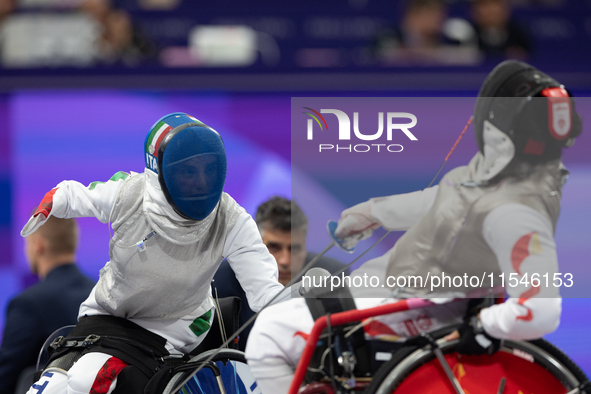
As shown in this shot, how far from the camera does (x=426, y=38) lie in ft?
17.1

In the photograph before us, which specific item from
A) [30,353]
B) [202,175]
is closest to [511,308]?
[202,175]

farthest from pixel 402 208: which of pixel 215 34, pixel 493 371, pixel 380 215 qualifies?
pixel 215 34

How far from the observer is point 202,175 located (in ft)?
6.35

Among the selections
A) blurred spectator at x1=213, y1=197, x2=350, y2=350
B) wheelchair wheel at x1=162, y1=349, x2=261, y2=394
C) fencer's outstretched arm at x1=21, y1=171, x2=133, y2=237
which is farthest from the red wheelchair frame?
fencer's outstretched arm at x1=21, y1=171, x2=133, y2=237

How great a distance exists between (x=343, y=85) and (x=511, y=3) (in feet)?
8.07

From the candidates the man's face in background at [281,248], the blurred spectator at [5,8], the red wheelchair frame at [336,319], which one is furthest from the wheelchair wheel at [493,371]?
the blurred spectator at [5,8]

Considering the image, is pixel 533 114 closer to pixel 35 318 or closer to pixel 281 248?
pixel 281 248

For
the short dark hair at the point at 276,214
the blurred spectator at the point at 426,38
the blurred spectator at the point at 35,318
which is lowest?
the blurred spectator at the point at 35,318

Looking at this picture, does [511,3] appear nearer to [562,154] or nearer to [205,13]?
[205,13]

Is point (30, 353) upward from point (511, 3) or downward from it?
downward

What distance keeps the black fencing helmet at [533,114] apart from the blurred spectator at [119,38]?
14.5 feet

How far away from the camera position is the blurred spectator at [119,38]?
18.5 feet

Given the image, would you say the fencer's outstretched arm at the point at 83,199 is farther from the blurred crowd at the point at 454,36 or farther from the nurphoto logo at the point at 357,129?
the blurred crowd at the point at 454,36

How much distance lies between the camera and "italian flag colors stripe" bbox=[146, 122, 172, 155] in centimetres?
197
